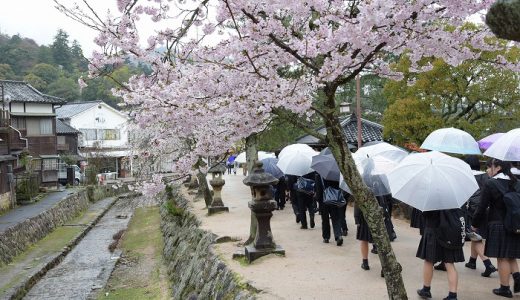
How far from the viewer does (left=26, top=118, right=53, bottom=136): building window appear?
106ft

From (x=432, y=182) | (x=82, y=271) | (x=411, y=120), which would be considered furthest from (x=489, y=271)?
(x=82, y=271)

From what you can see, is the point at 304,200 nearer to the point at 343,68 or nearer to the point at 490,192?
the point at 490,192

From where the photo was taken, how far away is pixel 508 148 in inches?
251

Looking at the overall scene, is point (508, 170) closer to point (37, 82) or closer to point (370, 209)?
point (370, 209)

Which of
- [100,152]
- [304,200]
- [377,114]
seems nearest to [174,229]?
[304,200]

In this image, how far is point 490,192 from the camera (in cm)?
581

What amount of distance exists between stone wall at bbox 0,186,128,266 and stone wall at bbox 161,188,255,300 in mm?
5220

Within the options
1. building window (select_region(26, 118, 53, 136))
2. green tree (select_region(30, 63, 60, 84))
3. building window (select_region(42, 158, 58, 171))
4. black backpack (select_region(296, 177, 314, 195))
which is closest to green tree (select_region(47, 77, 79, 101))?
green tree (select_region(30, 63, 60, 84))

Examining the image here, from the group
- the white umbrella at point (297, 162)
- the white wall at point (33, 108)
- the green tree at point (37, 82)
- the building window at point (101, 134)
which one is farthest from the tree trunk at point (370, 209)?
the green tree at point (37, 82)

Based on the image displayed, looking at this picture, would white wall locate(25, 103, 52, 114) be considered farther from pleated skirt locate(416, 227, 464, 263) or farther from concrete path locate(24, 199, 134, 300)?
pleated skirt locate(416, 227, 464, 263)

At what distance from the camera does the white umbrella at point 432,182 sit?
561cm

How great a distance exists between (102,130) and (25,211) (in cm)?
3174

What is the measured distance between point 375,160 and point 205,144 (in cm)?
307

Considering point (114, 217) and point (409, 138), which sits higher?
point (409, 138)
